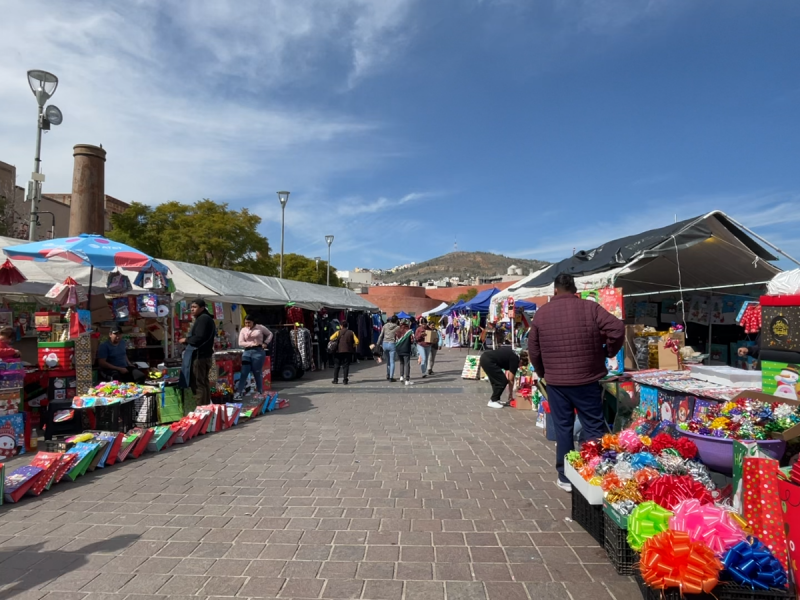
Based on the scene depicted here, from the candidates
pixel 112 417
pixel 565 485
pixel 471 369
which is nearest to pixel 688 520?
pixel 565 485

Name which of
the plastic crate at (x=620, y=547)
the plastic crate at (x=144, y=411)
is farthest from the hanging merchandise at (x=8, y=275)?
the plastic crate at (x=620, y=547)

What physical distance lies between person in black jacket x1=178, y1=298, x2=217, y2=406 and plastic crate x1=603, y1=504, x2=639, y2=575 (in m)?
6.43

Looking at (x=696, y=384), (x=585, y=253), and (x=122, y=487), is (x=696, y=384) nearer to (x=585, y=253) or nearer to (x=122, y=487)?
Result: (x=585, y=253)

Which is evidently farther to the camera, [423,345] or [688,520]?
[423,345]

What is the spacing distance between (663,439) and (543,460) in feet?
7.56

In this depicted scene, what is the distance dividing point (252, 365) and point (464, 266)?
143314 millimetres

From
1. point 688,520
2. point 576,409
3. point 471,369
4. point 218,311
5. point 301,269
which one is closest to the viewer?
point 688,520

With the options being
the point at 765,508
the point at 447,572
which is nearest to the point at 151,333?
the point at 447,572

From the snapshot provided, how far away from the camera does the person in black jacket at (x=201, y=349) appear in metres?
7.75

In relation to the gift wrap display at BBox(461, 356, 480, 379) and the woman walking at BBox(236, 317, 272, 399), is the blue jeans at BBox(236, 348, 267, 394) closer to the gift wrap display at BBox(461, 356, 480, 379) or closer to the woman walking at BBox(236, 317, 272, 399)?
the woman walking at BBox(236, 317, 272, 399)

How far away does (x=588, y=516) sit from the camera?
361cm

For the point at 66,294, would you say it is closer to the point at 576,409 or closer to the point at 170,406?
the point at 170,406

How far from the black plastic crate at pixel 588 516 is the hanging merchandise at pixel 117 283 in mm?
7839

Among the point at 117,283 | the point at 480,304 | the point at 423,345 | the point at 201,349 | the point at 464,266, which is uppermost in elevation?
the point at 464,266
